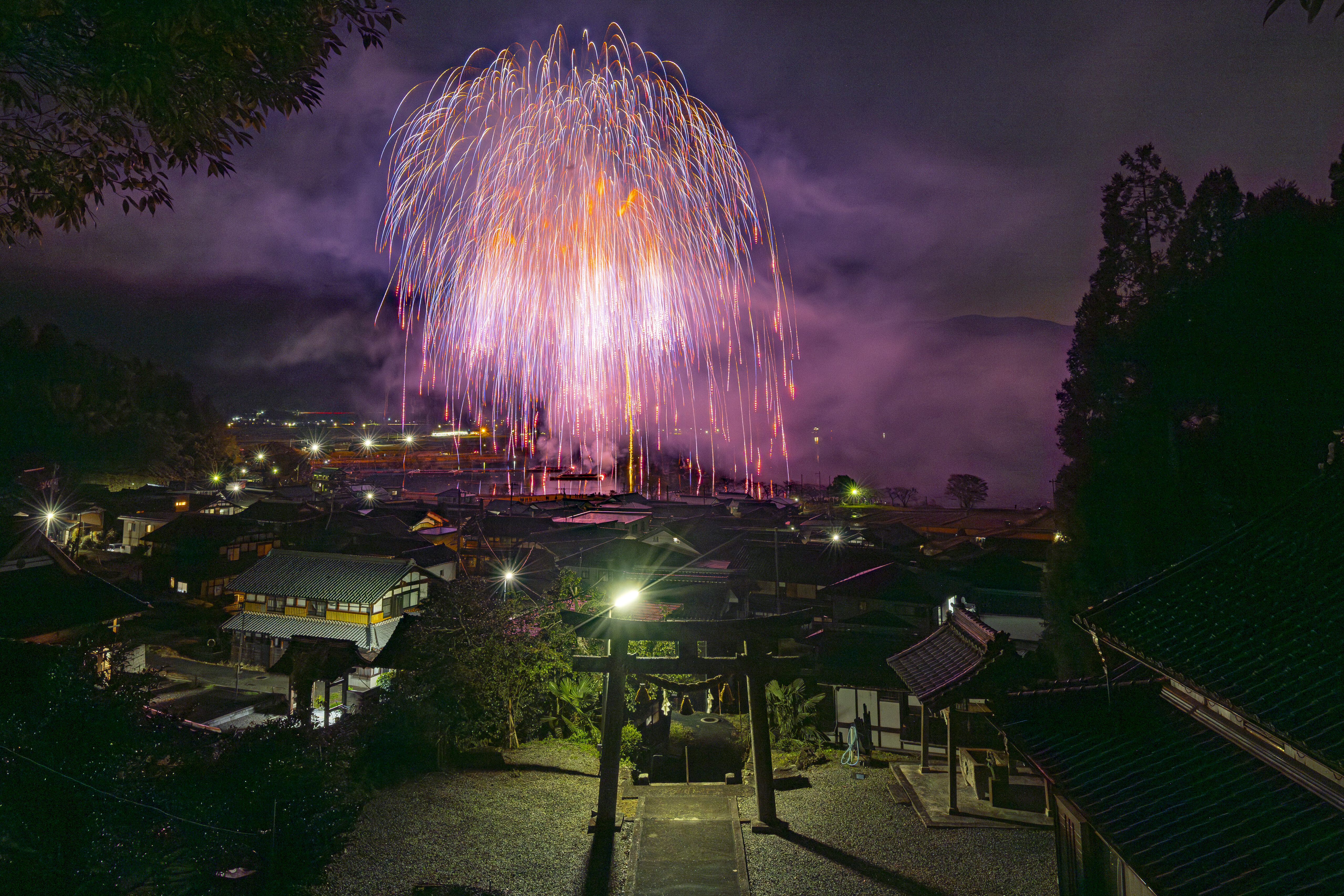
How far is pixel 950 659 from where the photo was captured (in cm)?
1200

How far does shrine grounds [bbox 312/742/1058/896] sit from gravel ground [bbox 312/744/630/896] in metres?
0.02

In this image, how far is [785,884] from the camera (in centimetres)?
978

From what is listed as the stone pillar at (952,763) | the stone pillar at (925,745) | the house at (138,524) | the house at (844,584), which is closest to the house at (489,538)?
the house at (844,584)

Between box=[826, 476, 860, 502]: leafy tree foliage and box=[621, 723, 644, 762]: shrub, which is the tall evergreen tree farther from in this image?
box=[826, 476, 860, 502]: leafy tree foliage

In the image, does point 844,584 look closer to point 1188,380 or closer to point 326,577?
point 1188,380

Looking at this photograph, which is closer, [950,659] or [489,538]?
[950,659]

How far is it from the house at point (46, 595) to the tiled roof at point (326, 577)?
26.0ft

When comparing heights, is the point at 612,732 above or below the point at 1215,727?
below

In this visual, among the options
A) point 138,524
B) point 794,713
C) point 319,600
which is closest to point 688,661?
point 794,713

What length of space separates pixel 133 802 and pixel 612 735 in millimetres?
7587

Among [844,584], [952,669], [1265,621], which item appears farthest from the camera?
[844,584]

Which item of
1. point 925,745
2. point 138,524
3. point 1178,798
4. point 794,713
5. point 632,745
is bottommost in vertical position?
point 632,745

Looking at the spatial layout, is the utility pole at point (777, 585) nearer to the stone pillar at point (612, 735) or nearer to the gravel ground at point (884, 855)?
the gravel ground at point (884, 855)

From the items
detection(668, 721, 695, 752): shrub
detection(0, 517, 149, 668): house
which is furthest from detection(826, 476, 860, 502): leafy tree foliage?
detection(0, 517, 149, 668): house
